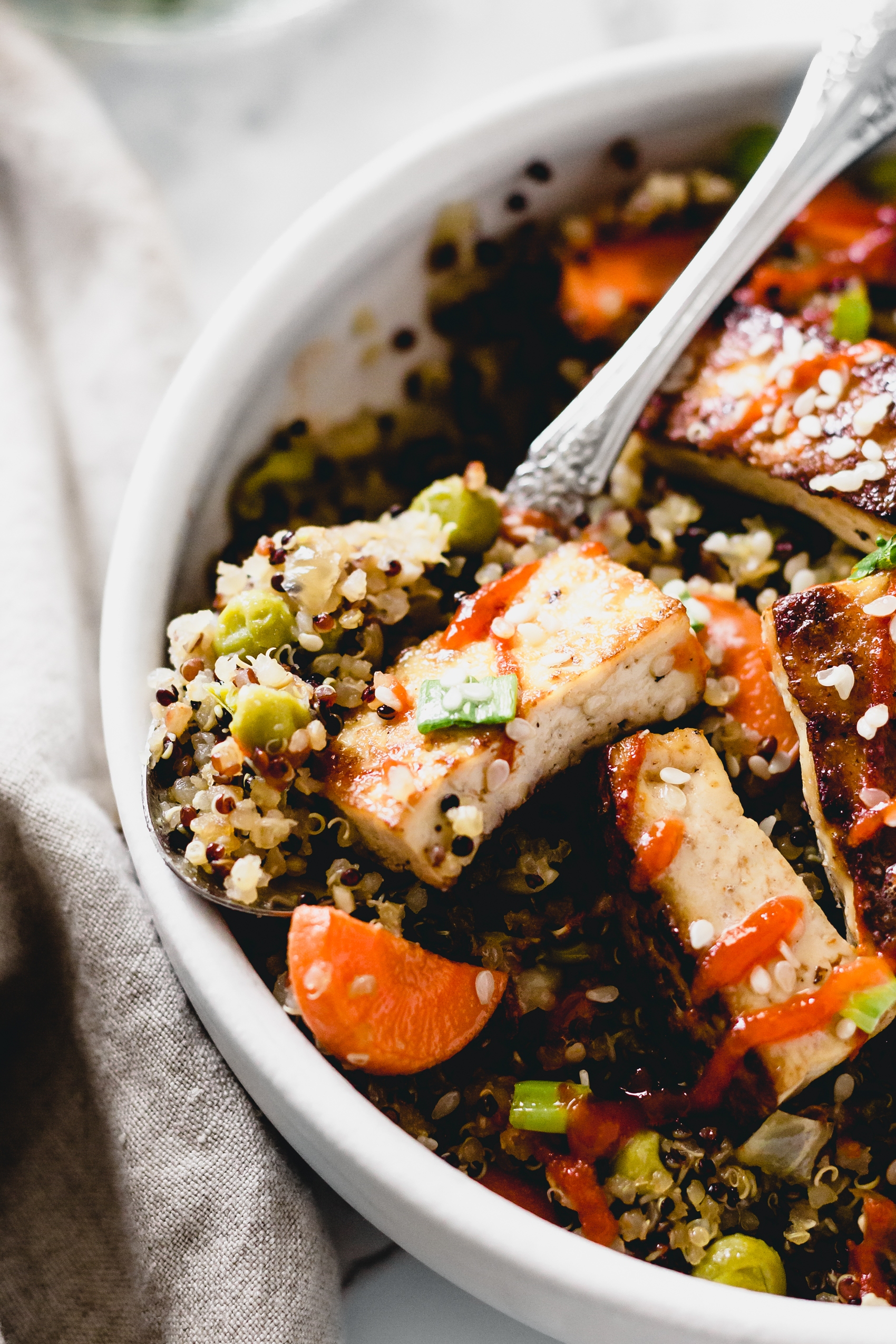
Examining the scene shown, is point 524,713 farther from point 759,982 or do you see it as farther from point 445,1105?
point 445,1105

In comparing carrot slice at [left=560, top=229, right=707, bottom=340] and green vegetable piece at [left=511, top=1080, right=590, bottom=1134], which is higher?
carrot slice at [left=560, top=229, right=707, bottom=340]

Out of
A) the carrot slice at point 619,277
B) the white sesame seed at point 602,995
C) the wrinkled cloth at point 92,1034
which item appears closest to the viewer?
the wrinkled cloth at point 92,1034

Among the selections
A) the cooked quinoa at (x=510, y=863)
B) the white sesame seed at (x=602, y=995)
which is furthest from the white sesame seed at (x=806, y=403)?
the white sesame seed at (x=602, y=995)

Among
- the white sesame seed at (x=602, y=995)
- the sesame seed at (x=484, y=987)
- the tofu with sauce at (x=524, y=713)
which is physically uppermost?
the tofu with sauce at (x=524, y=713)

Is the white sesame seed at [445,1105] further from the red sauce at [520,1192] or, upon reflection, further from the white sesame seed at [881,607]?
the white sesame seed at [881,607]

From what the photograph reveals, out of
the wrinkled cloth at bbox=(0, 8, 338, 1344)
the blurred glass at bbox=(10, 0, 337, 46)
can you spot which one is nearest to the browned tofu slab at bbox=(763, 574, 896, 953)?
the wrinkled cloth at bbox=(0, 8, 338, 1344)

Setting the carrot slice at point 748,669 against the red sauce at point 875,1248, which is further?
the carrot slice at point 748,669

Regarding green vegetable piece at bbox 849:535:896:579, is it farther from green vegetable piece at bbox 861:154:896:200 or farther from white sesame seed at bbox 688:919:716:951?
green vegetable piece at bbox 861:154:896:200

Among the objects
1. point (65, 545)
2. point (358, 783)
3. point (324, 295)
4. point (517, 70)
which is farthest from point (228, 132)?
point (358, 783)

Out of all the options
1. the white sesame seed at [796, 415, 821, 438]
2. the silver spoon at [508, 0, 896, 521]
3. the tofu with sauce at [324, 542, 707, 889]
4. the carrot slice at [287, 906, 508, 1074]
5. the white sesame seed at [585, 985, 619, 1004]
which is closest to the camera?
the carrot slice at [287, 906, 508, 1074]
